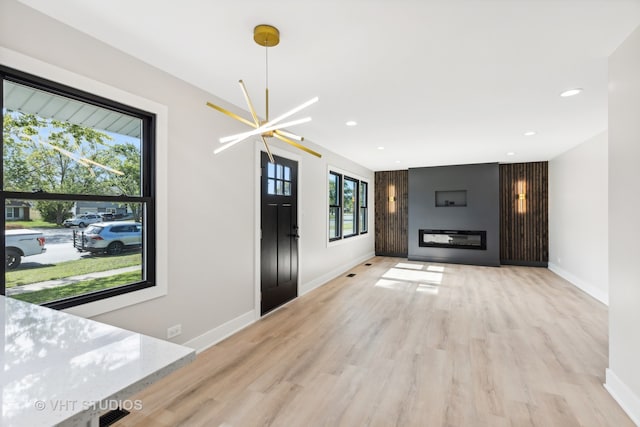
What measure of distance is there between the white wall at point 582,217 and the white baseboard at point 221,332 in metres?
4.84

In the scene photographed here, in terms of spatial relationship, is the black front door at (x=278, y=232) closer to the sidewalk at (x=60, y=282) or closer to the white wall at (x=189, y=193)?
the white wall at (x=189, y=193)

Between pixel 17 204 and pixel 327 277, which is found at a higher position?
pixel 17 204

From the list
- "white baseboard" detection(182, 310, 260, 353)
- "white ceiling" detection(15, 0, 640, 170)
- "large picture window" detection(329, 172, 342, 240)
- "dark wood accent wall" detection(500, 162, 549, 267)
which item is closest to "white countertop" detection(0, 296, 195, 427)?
"white ceiling" detection(15, 0, 640, 170)

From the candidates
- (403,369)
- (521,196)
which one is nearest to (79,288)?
(403,369)

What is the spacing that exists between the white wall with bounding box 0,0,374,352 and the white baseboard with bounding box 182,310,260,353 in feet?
0.04

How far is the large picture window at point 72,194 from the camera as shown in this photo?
1.82 meters

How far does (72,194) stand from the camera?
2.04 meters

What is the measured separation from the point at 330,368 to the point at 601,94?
3718mm

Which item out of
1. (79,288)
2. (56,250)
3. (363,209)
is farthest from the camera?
(363,209)

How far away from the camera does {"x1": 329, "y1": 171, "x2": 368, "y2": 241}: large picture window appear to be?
6520mm

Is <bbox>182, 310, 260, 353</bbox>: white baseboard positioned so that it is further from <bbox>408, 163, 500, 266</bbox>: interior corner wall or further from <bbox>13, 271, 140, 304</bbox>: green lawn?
<bbox>408, 163, 500, 266</bbox>: interior corner wall

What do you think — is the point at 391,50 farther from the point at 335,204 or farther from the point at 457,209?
the point at 457,209

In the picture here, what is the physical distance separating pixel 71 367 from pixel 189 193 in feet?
7.17

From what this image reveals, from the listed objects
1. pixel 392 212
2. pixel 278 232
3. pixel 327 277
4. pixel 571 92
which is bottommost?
pixel 327 277
